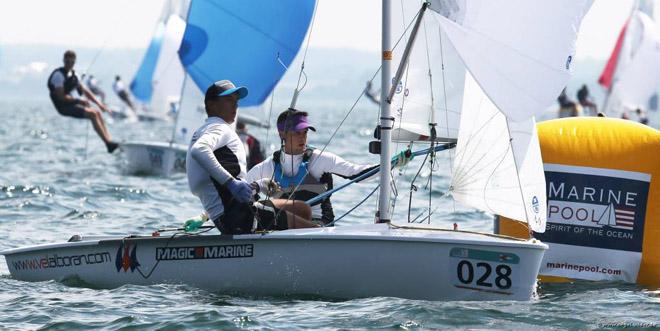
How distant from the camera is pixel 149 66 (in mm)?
36750

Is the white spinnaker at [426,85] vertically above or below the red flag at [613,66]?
below

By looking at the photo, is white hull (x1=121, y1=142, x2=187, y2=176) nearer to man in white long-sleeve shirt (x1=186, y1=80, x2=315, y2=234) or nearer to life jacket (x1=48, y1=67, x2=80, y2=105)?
life jacket (x1=48, y1=67, x2=80, y2=105)

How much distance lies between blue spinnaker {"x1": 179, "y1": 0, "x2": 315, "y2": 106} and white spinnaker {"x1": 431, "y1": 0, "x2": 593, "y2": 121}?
3.64 meters

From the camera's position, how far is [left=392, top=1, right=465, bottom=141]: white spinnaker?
7.43 metres

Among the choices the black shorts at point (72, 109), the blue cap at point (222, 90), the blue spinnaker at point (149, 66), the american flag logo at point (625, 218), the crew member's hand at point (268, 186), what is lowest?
the american flag logo at point (625, 218)

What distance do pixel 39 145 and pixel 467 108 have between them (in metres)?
19.8

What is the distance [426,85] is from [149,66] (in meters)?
29.9

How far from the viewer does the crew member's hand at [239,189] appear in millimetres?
6559

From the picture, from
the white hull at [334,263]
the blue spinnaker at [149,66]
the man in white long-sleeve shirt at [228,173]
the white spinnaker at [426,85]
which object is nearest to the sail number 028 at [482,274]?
the white hull at [334,263]

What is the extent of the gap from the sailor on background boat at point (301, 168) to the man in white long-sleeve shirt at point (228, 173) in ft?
1.39

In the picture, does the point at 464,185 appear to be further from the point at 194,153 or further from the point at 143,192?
the point at 143,192

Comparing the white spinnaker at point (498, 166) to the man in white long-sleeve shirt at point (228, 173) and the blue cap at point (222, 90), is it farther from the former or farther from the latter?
the blue cap at point (222, 90)

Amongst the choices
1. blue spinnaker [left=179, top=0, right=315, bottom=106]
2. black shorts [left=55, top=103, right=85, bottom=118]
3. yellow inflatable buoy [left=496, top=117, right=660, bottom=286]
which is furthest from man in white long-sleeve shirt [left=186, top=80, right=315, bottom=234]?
black shorts [left=55, top=103, right=85, bottom=118]

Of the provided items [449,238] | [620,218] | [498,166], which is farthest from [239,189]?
[620,218]
